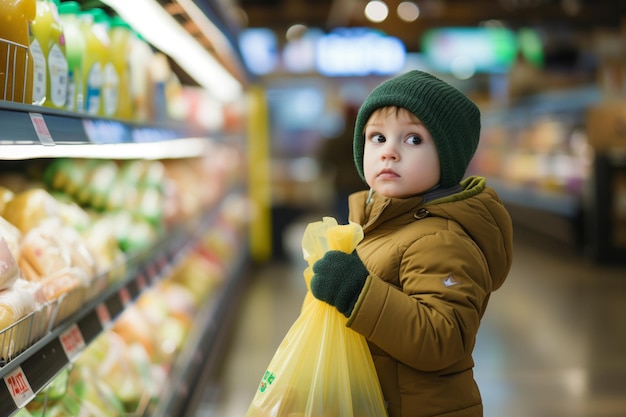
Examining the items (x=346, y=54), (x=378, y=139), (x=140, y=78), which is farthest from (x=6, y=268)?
(x=346, y=54)

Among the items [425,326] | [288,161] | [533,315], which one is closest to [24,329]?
[425,326]

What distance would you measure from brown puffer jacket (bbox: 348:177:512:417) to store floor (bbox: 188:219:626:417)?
1.88 meters

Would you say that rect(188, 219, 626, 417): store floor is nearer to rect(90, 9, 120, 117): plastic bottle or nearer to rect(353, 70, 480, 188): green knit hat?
rect(90, 9, 120, 117): plastic bottle

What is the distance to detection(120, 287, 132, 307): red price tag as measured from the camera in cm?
237

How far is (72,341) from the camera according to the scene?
6.15ft

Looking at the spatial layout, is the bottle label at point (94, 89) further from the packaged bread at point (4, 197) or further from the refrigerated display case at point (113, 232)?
the packaged bread at point (4, 197)

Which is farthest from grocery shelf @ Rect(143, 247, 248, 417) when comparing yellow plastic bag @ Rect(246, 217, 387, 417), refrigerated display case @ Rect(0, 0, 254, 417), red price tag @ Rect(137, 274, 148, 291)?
yellow plastic bag @ Rect(246, 217, 387, 417)

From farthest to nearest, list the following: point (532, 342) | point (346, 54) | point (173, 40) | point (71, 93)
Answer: point (346, 54) → point (532, 342) → point (173, 40) → point (71, 93)

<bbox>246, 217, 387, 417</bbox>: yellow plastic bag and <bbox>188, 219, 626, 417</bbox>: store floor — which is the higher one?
<bbox>246, 217, 387, 417</bbox>: yellow plastic bag

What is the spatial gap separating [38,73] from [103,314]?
2.59 feet

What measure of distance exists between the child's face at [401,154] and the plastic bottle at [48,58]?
2.59 ft

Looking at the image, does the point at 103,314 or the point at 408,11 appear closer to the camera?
the point at 103,314

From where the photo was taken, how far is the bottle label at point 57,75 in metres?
1.82

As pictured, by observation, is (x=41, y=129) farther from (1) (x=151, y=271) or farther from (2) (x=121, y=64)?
(1) (x=151, y=271)
